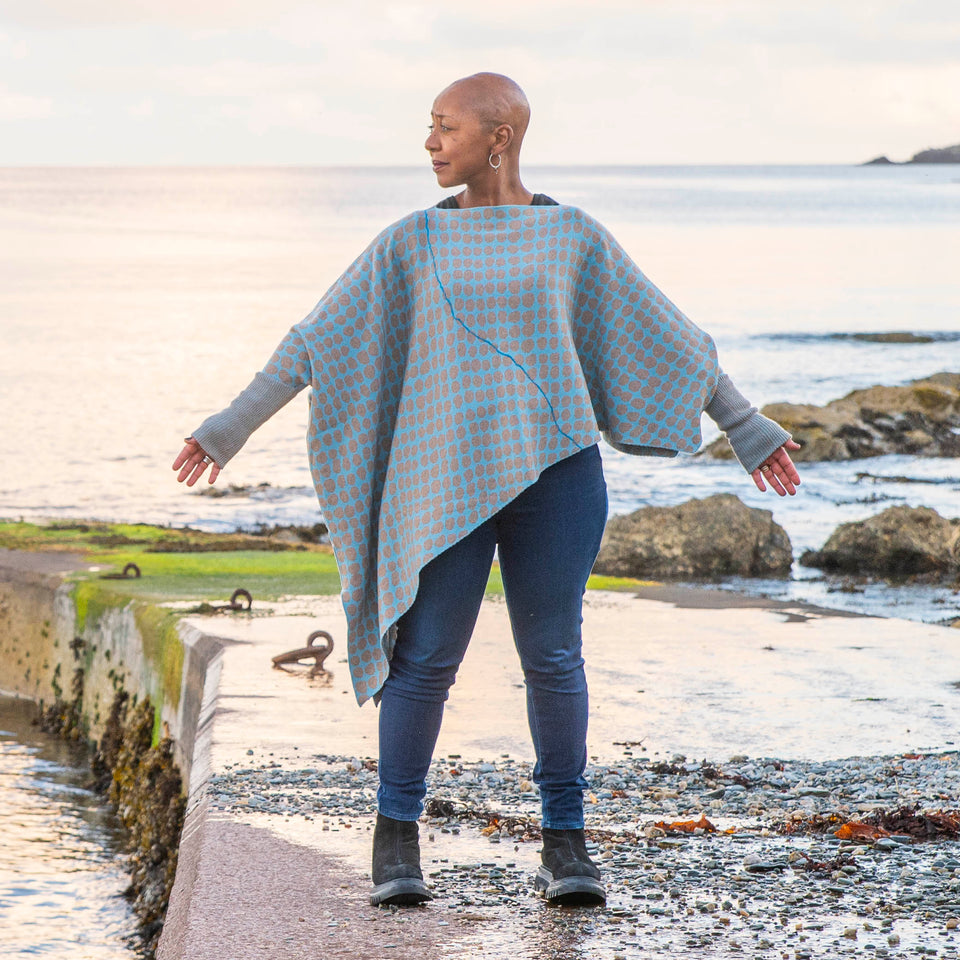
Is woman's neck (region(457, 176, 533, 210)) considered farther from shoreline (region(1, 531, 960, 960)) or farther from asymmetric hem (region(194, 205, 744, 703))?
shoreline (region(1, 531, 960, 960))

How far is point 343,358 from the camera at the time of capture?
3566mm

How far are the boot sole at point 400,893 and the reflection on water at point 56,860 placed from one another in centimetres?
250

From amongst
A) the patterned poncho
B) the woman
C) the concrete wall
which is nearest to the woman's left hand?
the woman

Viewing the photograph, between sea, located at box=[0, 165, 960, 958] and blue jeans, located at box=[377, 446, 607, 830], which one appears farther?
sea, located at box=[0, 165, 960, 958]

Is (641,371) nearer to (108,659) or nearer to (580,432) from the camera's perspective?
(580,432)

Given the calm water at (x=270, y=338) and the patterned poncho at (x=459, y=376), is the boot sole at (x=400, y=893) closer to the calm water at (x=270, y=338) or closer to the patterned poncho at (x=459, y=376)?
the patterned poncho at (x=459, y=376)

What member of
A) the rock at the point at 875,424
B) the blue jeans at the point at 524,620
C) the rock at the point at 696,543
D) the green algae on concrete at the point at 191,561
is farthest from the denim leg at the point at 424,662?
the rock at the point at 875,424

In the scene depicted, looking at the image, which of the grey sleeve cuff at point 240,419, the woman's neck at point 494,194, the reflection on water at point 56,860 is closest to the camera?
the grey sleeve cuff at point 240,419

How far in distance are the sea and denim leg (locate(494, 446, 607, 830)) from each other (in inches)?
116

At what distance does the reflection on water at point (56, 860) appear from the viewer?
5816mm

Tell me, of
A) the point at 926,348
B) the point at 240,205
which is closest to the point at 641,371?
the point at 926,348

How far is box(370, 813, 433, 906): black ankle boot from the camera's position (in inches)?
144

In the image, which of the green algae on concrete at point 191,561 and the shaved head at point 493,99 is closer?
the shaved head at point 493,99

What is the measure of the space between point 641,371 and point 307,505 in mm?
15814
